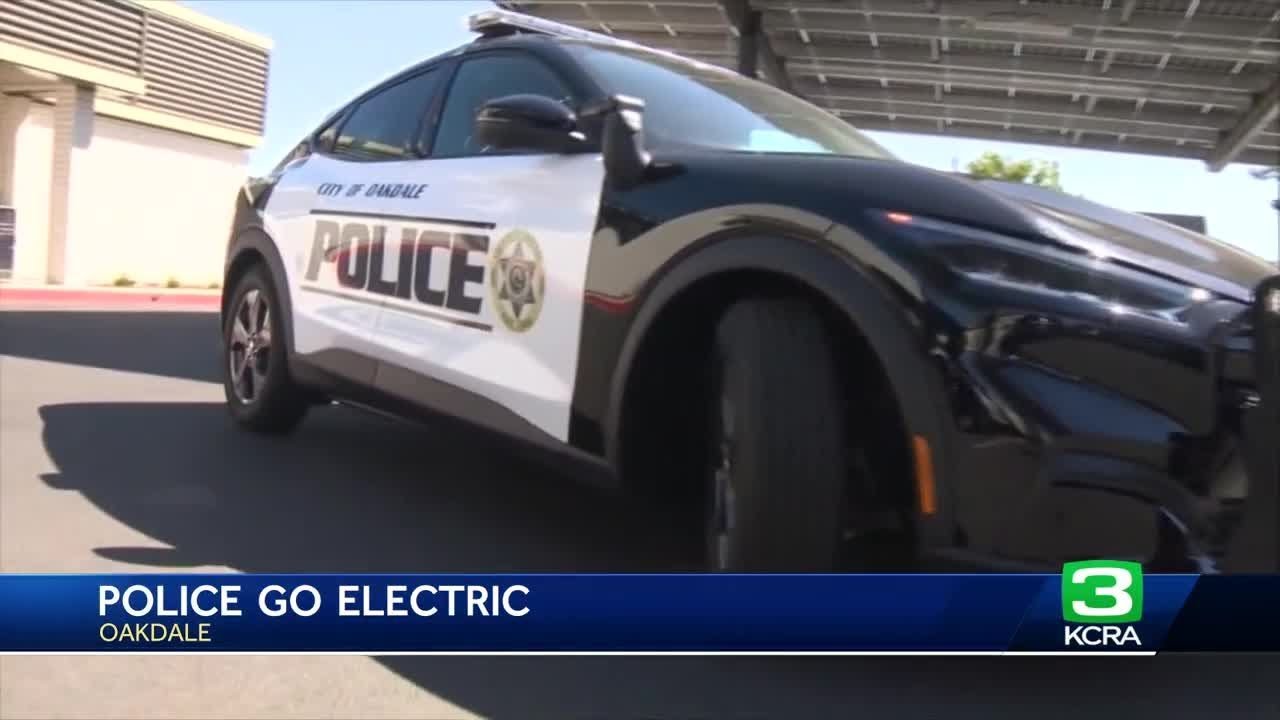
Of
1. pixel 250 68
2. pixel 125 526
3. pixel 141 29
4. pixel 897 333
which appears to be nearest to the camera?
pixel 897 333

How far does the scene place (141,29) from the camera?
21.6 meters

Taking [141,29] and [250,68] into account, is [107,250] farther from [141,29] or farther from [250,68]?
[250,68]

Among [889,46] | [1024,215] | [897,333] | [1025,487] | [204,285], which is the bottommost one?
[204,285]

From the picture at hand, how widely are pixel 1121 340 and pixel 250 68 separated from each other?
26.7 metres

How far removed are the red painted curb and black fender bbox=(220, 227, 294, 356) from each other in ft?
36.1

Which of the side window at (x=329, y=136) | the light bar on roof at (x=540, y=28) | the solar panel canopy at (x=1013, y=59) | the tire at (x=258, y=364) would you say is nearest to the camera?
the light bar on roof at (x=540, y=28)

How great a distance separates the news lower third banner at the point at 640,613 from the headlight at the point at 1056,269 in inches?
18.5

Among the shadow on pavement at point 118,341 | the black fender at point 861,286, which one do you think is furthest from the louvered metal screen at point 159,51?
the black fender at point 861,286

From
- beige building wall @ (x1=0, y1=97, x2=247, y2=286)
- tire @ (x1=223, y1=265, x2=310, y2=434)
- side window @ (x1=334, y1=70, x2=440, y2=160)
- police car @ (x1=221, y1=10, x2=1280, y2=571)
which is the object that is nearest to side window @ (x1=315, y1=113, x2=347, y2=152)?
side window @ (x1=334, y1=70, x2=440, y2=160)

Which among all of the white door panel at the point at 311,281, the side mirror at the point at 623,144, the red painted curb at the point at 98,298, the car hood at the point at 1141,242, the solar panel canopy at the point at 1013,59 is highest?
the solar panel canopy at the point at 1013,59

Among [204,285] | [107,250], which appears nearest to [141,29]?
[107,250]

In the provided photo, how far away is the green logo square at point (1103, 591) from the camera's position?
1.90m

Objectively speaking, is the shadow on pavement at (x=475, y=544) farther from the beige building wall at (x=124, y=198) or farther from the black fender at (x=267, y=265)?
the beige building wall at (x=124, y=198)

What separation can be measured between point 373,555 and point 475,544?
31 cm
